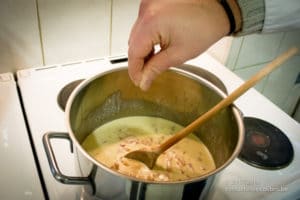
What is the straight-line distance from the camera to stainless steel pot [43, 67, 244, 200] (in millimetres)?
356

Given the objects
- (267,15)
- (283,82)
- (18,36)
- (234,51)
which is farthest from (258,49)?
(18,36)

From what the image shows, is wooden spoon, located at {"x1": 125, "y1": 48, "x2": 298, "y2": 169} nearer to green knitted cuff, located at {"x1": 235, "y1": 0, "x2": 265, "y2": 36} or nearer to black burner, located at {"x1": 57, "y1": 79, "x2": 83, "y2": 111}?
green knitted cuff, located at {"x1": 235, "y1": 0, "x2": 265, "y2": 36}

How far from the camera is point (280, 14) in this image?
17.2 inches

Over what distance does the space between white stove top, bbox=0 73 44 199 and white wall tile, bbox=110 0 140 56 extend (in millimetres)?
256

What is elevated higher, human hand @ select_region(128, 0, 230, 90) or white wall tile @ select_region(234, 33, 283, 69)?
human hand @ select_region(128, 0, 230, 90)

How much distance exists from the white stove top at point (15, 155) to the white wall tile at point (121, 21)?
26 cm

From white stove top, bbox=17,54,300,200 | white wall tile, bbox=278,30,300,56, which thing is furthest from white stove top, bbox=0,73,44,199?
white wall tile, bbox=278,30,300,56

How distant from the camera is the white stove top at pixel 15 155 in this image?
1.53 ft

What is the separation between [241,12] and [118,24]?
379mm

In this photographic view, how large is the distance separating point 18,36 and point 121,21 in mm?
227

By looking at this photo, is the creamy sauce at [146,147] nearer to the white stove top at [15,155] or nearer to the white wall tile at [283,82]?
the white stove top at [15,155]

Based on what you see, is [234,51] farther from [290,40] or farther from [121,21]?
[121,21]

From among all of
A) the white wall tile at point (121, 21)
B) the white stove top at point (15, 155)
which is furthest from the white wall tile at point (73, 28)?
the white stove top at point (15, 155)

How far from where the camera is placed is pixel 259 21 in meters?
0.43
